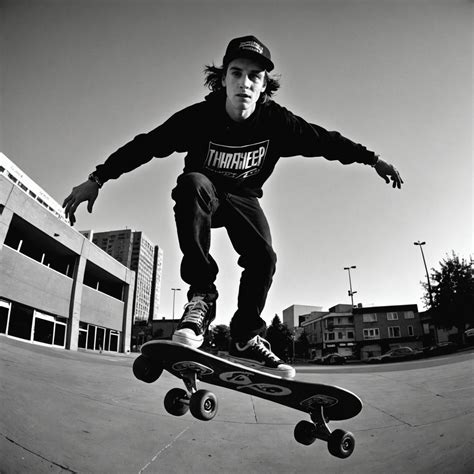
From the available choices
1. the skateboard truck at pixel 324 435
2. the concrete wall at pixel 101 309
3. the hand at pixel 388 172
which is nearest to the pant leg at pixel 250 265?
the skateboard truck at pixel 324 435

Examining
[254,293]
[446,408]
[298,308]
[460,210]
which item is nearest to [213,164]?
[254,293]

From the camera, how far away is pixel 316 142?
2701 millimetres

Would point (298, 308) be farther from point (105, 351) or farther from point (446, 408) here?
point (105, 351)

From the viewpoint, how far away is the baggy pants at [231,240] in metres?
2.18

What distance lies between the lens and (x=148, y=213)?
8.70ft

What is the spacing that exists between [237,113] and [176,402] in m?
1.97

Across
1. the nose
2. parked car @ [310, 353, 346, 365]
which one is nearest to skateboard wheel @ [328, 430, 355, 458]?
parked car @ [310, 353, 346, 365]

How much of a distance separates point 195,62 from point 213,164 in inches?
40.0

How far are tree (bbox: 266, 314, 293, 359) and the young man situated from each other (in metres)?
0.27

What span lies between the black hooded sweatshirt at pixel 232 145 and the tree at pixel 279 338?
99 centimetres

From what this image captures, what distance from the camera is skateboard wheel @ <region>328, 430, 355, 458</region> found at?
2.21m

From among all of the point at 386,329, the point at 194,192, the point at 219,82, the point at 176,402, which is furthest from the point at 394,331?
the point at 219,82

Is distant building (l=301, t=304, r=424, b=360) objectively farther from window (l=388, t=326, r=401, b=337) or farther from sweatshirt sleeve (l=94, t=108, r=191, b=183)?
sweatshirt sleeve (l=94, t=108, r=191, b=183)

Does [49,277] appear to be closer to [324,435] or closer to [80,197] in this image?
[80,197]
